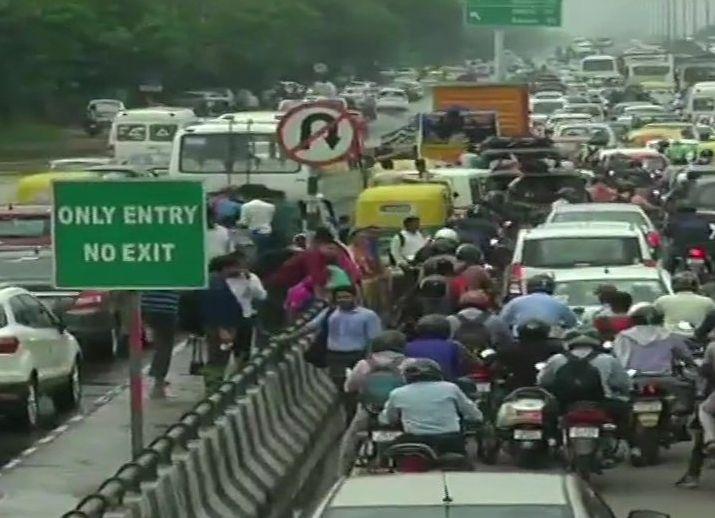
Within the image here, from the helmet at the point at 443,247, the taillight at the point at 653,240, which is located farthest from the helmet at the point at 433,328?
the taillight at the point at 653,240

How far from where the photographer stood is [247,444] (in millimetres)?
16266

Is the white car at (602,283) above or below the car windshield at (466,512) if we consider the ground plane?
below

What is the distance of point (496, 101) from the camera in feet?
201

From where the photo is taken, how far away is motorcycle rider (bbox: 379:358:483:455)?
14.4 m

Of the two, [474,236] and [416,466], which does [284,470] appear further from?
[474,236]

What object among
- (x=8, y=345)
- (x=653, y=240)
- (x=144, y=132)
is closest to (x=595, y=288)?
(x=8, y=345)

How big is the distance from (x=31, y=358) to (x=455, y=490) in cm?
1234

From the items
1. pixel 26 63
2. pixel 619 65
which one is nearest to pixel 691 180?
pixel 26 63

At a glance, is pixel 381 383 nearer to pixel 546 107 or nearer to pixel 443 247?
pixel 443 247

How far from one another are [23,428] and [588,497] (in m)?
12.4

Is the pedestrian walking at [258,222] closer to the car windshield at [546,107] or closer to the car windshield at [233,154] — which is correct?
the car windshield at [233,154]

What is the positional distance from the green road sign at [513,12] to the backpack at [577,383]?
49523mm

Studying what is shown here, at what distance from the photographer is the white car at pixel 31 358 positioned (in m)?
20.4

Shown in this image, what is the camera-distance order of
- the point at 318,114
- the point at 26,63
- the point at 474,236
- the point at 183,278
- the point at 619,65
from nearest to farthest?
the point at 183,278, the point at 318,114, the point at 474,236, the point at 26,63, the point at 619,65
